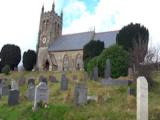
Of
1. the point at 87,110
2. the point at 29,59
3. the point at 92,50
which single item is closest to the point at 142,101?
the point at 87,110

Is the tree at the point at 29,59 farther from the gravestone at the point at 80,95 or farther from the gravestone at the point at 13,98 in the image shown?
the gravestone at the point at 80,95

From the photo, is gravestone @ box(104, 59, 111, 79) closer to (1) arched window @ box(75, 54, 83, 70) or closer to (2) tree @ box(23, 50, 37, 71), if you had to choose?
(1) arched window @ box(75, 54, 83, 70)

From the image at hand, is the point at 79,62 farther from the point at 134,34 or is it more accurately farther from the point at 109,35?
the point at 134,34

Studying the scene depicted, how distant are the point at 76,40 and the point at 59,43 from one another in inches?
174

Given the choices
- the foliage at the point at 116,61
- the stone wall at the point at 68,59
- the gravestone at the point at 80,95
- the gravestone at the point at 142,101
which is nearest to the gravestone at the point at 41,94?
the gravestone at the point at 80,95

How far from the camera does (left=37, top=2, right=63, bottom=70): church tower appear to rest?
191 ft

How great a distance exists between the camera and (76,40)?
55.5 m

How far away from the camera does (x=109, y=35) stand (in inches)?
2040

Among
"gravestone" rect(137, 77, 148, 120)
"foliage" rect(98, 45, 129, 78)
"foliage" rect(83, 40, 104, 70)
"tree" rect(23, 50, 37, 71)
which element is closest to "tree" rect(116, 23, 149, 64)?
"foliage" rect(83, 40, 104, 70)

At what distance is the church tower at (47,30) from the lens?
58.3 m

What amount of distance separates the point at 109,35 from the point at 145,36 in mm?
15427

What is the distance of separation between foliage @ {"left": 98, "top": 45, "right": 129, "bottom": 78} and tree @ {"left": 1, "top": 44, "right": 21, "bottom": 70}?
96.5ft

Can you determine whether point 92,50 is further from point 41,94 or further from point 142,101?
point 142,101

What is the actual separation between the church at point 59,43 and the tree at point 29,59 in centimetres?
143
